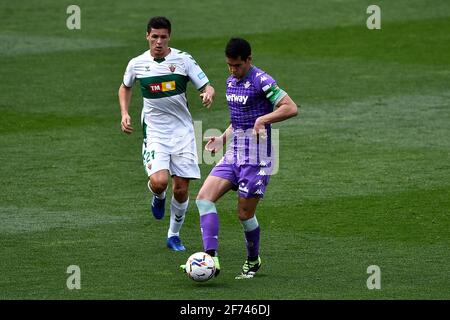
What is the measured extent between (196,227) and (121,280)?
287cm

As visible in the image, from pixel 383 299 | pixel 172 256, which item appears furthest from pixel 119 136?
pixel 383 299

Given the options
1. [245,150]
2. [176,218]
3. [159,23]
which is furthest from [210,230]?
[159,23]

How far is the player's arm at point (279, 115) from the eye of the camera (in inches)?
426

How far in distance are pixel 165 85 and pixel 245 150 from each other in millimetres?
1709

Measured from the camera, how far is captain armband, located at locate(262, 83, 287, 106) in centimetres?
1103

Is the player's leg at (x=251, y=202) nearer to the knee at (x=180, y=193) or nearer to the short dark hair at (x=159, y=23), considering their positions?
the knee at (x=180, y=193)

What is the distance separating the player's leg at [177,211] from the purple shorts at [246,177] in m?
1.49

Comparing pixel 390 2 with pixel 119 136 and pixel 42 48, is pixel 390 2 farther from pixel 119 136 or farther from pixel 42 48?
pixel 119 136

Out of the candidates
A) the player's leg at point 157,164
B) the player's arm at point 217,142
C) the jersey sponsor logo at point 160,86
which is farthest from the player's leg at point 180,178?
Result: the player's arm at point 217,142

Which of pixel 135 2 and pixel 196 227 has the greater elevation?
pixel 135 2

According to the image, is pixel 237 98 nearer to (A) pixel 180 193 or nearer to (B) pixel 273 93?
(B) pixel 273 93

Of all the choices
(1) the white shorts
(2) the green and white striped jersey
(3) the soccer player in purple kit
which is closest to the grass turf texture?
(3) the soccer player in purple kit

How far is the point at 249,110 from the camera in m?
11.2

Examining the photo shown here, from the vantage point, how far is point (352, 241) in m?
12.8
